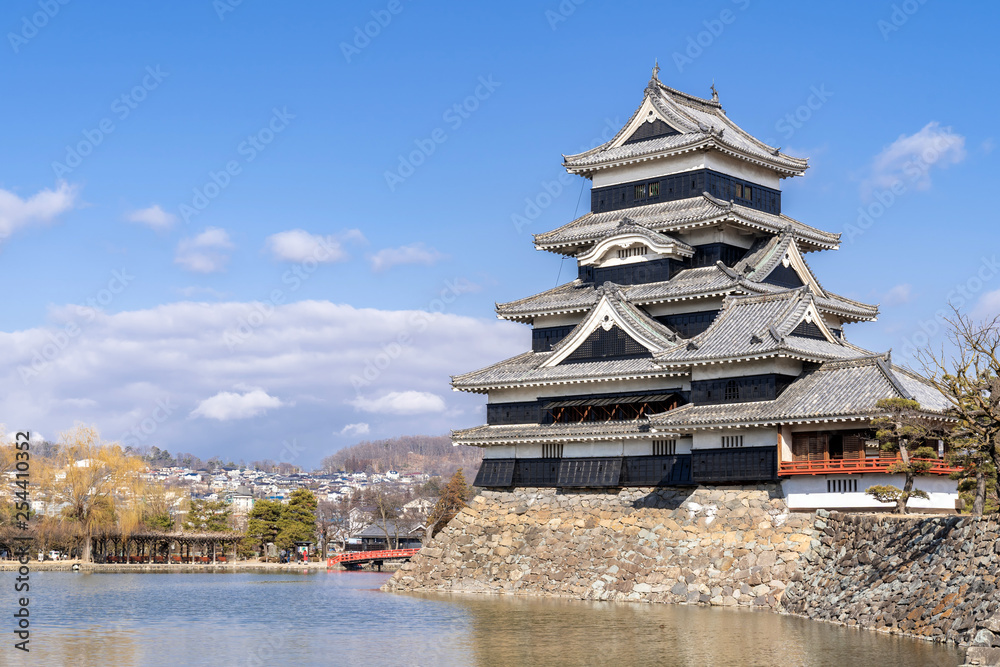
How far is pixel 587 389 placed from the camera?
45562mm

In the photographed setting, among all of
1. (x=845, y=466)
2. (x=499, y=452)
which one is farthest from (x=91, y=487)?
(x=845, y=466)

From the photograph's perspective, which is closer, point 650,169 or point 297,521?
point 650,169

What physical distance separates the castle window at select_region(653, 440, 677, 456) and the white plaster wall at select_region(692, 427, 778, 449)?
1.82 metres

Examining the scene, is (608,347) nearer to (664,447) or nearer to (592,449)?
(592,449)

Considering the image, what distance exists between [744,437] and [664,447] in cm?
413

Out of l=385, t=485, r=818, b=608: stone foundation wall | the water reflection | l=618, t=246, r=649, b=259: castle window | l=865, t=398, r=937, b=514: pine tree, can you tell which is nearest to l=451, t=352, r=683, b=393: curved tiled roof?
l=385, t=485, r=818, b=608: stone foundation wall

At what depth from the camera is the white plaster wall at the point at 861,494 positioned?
36.3 metres

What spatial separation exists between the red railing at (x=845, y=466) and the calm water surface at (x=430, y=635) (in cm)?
494

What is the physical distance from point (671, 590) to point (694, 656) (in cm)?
1160

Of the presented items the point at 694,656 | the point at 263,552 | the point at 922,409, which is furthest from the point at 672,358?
the point at 263,552

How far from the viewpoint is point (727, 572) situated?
1483 inches

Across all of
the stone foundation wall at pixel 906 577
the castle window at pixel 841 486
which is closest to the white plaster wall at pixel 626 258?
the castle window at pixel 841 486

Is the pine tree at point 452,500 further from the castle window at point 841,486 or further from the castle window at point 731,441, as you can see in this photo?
the castle window at point 841,486

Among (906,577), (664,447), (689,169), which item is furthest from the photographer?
(689,169)
